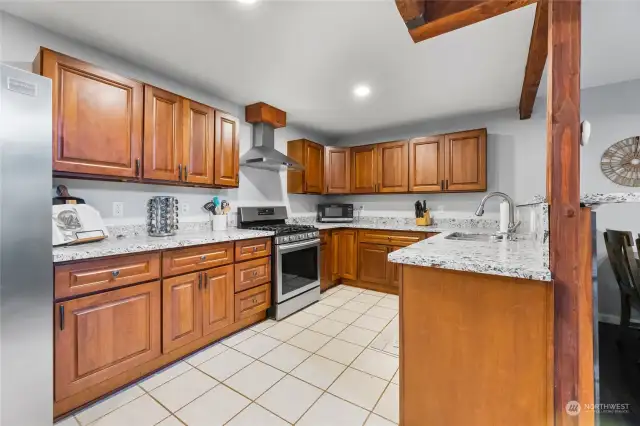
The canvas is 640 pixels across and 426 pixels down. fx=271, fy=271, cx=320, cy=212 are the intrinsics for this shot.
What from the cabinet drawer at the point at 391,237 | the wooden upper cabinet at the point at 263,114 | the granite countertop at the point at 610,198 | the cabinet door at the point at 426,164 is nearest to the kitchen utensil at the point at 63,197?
the wooden upper cabinet at the point at 263,114

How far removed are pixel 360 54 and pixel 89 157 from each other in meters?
2.06

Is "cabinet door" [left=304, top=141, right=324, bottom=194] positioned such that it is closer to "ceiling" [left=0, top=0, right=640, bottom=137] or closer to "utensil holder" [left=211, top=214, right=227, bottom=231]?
"ceiling" [left=0, top=0, right=640, bottom=137]

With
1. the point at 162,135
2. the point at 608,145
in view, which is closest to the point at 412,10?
the point at 162,135

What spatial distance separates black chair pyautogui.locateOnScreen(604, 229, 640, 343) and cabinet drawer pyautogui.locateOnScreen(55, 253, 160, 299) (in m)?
3.39

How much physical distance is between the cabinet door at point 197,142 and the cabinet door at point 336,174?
2057 millimetres

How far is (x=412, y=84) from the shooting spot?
105 inches

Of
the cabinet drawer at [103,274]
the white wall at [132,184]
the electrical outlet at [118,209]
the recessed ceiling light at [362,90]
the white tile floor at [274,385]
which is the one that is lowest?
the white tile floor at [274,385]

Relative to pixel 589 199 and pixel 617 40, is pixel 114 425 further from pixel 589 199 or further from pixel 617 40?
pixel 617 40

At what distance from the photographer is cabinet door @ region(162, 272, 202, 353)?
1.90 m

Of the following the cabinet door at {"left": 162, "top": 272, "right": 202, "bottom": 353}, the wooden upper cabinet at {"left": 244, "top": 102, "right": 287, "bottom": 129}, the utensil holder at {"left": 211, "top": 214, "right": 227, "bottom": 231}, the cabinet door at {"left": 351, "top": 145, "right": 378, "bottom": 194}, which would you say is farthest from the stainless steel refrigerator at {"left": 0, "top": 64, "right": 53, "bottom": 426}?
the cabinet door at {"left": 351, "top": 145, "right": 378, "bottom": 194}

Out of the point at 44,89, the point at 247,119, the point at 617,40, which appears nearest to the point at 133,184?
the point at 44,89

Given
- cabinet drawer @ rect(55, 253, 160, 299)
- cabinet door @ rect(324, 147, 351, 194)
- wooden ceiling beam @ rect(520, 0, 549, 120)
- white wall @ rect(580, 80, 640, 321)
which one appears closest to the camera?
cabinet drawer @ rect(55, 253, 160, 299)

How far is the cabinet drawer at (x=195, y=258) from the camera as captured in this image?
1.92 metres

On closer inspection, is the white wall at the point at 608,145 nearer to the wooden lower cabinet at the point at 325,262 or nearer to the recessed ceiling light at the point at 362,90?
the recessed ceiling light at the point at 362,90
